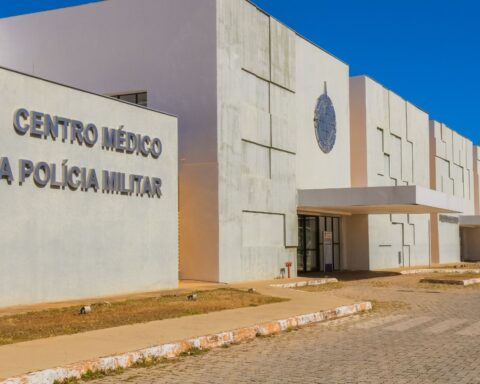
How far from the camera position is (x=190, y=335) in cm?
1169

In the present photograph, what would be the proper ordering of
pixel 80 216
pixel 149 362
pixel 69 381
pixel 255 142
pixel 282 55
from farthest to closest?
pixel 282 55, pixel 255 142, pixel 80 216, pixel 149 362, pixel 69 381

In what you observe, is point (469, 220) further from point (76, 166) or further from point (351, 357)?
point (351, 357)

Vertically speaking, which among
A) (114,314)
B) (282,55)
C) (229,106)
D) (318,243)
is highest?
(282,55)

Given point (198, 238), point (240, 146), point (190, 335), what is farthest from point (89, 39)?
point (190, 335)

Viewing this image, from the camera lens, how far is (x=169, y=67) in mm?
26406

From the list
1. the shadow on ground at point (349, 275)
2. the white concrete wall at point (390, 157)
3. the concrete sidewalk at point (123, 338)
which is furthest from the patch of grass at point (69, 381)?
the white concrete wall at point (390, 157)

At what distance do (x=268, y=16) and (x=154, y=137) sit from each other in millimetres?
9983

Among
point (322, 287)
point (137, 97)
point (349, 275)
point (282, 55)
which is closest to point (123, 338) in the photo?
point (322, 287)

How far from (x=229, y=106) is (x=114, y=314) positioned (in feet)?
43.0

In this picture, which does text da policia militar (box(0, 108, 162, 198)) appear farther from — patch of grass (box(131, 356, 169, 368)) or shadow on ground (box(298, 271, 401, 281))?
shadow on ground (box(298, 271, 401, 281))

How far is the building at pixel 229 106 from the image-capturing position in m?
25.9

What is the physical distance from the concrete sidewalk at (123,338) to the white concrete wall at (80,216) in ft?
15.8

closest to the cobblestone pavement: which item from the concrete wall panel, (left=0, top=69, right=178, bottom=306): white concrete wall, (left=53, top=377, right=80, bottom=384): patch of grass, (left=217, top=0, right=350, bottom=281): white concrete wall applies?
(left=53, top=377, right=80, bottom=384): patch of grass

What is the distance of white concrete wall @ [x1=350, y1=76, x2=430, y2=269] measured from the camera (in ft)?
129
